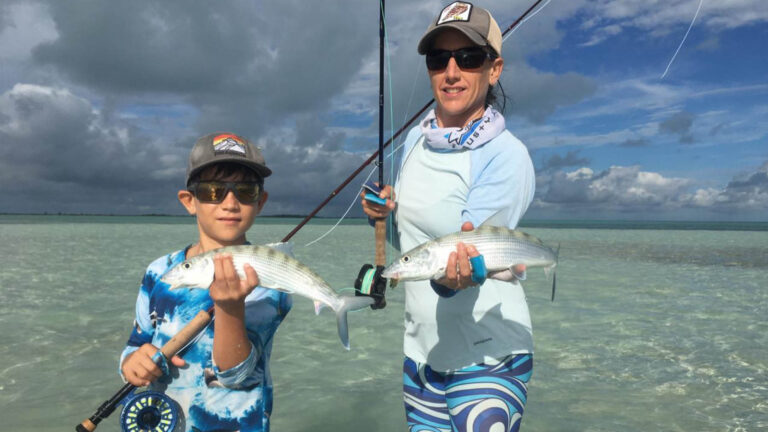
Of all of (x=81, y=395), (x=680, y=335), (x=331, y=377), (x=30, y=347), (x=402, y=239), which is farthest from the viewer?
(x=680, y=335)

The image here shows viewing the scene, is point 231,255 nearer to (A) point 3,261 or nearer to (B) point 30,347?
(B) point 30,347

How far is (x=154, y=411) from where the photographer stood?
7.64 ft

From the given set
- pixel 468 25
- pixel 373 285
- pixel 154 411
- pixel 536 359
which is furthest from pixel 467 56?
pixel 536 359

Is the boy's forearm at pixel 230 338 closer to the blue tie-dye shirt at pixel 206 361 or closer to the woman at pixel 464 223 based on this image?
the blue tie-dye shirt at pixel 206 361

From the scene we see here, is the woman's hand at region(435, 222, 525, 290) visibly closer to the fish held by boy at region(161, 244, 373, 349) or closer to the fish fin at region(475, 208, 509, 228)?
the fish fin at region(475, 208, 509, 228)

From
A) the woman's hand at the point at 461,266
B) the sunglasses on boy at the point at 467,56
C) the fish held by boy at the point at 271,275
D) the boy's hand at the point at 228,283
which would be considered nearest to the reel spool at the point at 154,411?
the fish held by boy at the point at 271,275

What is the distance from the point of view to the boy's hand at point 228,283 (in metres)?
2.02

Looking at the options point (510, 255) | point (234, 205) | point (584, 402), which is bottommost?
point (584, 402)

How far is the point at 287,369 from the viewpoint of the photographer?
6.52m

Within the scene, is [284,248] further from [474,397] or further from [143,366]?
[474,397]

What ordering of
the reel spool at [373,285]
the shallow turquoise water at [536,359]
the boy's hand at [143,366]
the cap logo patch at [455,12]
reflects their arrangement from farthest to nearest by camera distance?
the shallow turquoise water at [536,359] → the reel spool at [373,285] → the cap logo patch at [455,12] → the boy's hand at [143,366]

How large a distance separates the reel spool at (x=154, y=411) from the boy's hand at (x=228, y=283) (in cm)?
63

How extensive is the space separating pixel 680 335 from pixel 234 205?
8.22 meters

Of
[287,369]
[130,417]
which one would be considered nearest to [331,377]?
[287,369]
